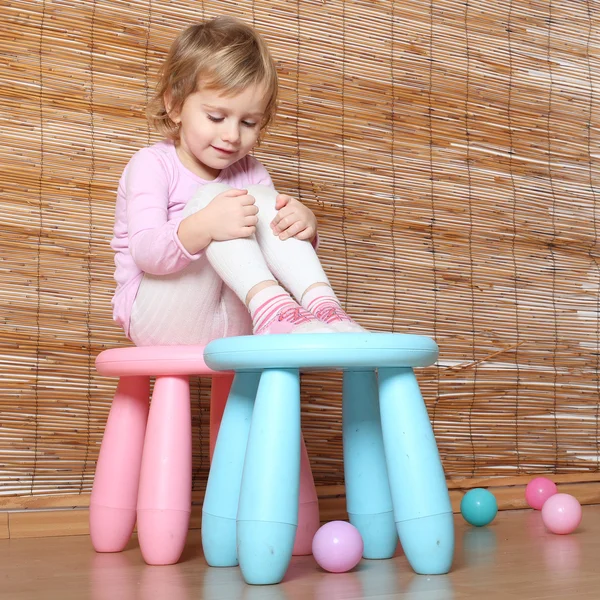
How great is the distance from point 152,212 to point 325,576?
0.56m

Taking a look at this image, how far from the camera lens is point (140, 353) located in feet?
3.81

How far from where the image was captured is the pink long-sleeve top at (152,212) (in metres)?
1.14

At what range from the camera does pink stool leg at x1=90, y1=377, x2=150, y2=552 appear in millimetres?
1226

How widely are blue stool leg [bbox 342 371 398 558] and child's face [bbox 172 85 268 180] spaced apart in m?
0.41

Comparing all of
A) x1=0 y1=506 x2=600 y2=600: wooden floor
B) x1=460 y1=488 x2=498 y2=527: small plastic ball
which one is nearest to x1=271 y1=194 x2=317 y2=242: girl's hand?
x1=0 y1=506 x2=600 y2=600: wooden floor

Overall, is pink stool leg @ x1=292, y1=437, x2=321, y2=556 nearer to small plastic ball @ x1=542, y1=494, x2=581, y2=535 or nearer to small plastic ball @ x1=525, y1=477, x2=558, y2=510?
small plastic ball @ x1=542, y1=494, x2=581, y2=535

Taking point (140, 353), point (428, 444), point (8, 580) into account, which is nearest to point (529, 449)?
point (428, 444)

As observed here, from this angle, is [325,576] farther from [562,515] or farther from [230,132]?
[230,132]

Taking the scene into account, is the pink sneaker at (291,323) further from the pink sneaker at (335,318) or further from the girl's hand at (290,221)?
the girl's hand at (290,221)

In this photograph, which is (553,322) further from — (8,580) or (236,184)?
(8,580)

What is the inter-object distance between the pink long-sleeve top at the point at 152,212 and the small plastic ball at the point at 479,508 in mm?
665

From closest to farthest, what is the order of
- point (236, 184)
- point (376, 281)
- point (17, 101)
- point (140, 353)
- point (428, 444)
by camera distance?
point (428, 444), point (140, 353), point (236, 184), point (17, 101), point (376, 281)

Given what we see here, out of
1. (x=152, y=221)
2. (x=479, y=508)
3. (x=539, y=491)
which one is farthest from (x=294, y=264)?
(x=539, y=491)

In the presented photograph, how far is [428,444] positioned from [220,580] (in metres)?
0.31
